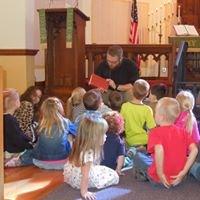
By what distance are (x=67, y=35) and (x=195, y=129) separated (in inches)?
126

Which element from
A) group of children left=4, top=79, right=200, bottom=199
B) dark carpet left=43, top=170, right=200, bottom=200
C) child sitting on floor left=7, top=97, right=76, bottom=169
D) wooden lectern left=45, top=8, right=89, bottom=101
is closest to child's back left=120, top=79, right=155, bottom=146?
group of children left=4, top=79, right=200, bottom=199

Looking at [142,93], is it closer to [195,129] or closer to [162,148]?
[195,129]

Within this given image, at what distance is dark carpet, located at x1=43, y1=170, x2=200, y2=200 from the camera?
3545mm

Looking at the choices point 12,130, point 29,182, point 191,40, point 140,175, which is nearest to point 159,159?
point 140,175

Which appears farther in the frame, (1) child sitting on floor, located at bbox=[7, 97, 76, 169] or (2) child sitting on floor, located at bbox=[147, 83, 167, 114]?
(2) child sitting on floor, located at bbox=[147, 83, 167, 114]

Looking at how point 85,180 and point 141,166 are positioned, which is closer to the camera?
point 85,180

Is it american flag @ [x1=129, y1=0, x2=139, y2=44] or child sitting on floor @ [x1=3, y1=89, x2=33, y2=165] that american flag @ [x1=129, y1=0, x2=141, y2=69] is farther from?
child sitting on floor @ [x1=3, y1=89, x2=33, y2=165]

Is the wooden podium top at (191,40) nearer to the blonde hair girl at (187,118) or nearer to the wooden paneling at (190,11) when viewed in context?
the wooden paneling at (190,11)

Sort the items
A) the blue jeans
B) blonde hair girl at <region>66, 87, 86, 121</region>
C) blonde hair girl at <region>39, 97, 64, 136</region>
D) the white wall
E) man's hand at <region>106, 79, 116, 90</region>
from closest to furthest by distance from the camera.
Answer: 1. the blue jeans
2. blonde hair girl at <region>39, 97, 64, 136</region>
3. blonde hair girl at <region>66, 87, 86, 121</region>
4. man's hand at <region>106, 79, 116, 90</region>
5. the white wall

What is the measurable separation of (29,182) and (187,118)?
1516 mm

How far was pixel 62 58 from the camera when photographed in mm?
7199

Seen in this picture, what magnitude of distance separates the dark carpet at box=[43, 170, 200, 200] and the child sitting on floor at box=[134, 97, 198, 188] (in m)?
0.09

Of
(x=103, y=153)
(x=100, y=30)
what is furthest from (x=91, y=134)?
(x=100, y=30)

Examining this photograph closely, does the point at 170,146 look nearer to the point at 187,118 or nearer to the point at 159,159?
the point at 159,159
